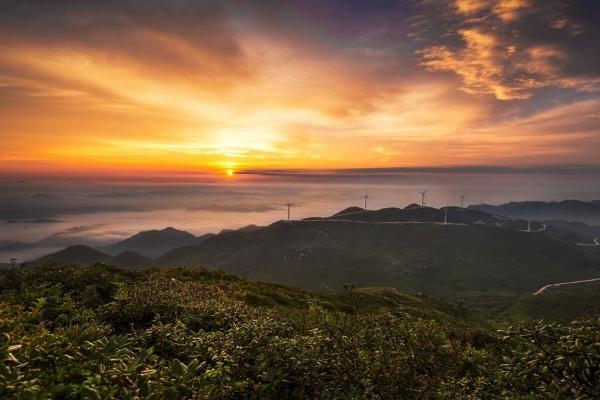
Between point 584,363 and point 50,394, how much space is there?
1077 centimetres

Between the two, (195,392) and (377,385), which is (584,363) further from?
(195,392)

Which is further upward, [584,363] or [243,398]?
[584,363]

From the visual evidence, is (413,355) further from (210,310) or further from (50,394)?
(210,310)

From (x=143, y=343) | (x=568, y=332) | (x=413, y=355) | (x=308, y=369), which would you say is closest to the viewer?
(x=568, y=332)

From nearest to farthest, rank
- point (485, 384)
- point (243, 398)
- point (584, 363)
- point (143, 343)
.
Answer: point (584, 363) < point (243, 398) < point (485, 384) < point (143, 343)

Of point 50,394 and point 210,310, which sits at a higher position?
point 50,394

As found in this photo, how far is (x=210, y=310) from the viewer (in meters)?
21.3

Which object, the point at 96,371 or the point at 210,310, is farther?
the point at 210,310

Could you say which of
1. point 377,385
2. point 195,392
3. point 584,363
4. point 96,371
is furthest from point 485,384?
point 96,371

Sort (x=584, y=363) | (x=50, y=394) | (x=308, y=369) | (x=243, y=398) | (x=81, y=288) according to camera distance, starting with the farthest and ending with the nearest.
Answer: (x=81, y=288) < (x=308, y=369) < (x=243, y=398) < (x=584, y=363) < (x=50, y=394)

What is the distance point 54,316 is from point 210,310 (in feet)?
28.3

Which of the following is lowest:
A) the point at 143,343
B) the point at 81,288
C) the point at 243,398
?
the point at 81,288

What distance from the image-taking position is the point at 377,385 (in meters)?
10.1

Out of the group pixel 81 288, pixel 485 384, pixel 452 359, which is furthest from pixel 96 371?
pixel 81 288
